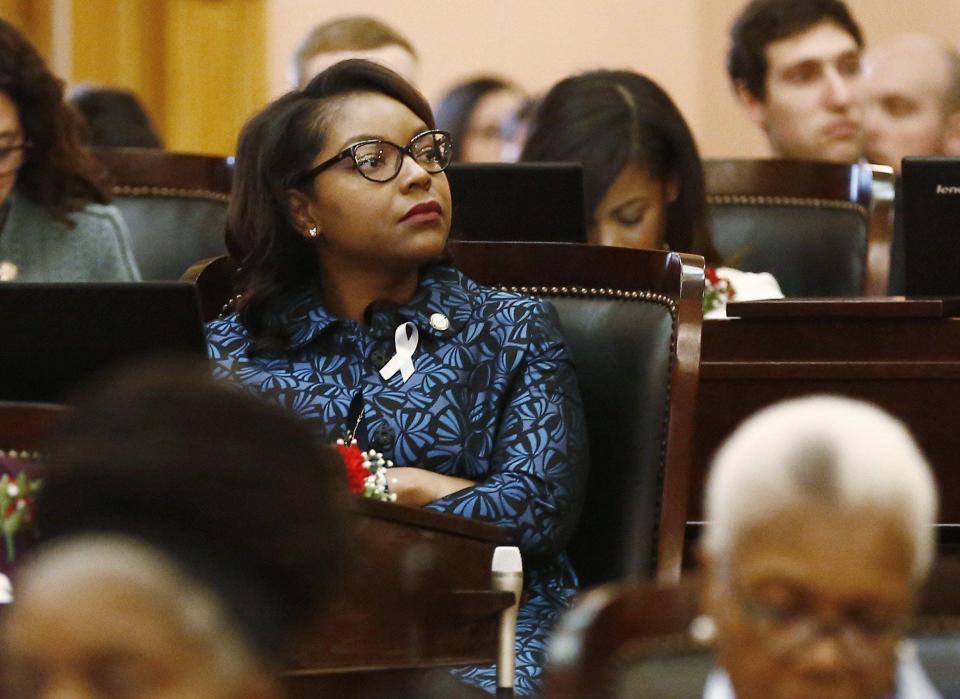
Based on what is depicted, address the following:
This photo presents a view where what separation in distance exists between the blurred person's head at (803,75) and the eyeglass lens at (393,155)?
6.02 feet

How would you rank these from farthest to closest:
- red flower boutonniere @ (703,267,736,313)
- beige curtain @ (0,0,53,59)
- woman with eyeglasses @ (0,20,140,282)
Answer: beige curtain @ (0,0,53,59) < woman with eyeglasses @ (0,20,140,282) < red flower boutonniere @ (703,267,736,313)

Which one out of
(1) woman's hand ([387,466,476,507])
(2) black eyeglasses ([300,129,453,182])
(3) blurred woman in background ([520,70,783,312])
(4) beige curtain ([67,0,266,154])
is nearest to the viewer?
(1) woman's hand ([387,466,476,507])

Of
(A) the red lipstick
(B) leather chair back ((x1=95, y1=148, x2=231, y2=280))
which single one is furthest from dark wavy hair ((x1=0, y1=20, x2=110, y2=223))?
(A) the red lipstick

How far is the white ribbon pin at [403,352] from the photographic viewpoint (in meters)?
2.37

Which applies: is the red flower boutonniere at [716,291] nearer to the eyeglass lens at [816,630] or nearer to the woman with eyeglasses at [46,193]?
the woman with eyeglasses at [46,193]

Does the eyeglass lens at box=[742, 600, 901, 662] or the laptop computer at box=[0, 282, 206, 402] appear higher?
the laptop computer at box=[0, 282, 206, 402]

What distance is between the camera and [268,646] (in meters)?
0.92

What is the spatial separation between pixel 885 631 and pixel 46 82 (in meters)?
2.67

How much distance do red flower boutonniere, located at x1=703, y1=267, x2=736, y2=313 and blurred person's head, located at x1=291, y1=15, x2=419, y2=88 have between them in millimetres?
1132

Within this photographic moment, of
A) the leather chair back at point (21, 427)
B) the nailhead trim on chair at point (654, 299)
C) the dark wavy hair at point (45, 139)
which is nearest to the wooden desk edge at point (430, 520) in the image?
the leather chair back at point (21, 427)

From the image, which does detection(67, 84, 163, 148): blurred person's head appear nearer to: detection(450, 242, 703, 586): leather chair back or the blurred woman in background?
the blurred woman in background

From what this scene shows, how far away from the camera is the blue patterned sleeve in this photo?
2.22m

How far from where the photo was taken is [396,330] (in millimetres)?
2395

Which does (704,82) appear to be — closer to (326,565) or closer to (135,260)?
(135,260)
